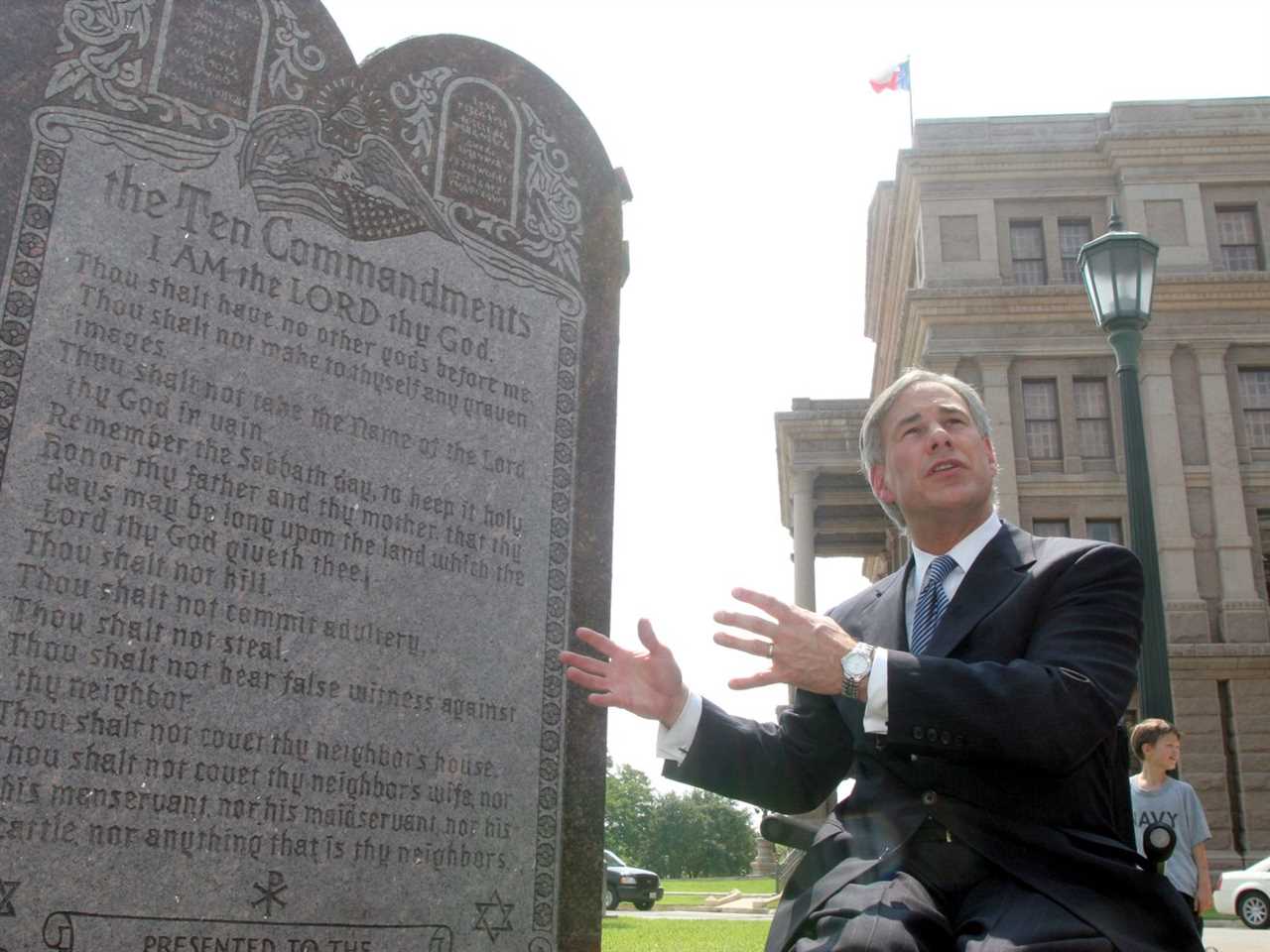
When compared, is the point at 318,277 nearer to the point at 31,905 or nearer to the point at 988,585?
the point at 31,905

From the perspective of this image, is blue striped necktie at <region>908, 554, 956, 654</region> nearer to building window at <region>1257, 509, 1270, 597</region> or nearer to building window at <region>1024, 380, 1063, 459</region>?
building window at <region>1024, 380, 1063, 459</region>

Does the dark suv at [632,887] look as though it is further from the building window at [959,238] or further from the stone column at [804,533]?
the building window at [959,238]

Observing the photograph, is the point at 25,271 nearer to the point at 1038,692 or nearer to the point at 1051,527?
the point at 1038,692

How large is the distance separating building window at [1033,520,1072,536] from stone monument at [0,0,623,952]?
96.5 ft

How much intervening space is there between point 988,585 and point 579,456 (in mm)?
2445

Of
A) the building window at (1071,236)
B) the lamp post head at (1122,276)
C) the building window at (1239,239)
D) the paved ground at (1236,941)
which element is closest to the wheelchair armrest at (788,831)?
the lamp post head at (1122,276)

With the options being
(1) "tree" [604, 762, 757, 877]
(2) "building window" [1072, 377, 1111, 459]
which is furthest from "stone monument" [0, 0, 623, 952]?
(1) "tree" [604, 762, 757, 877]

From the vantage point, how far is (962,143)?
3581 centimetres

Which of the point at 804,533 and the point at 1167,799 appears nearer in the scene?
the point at 1167,799

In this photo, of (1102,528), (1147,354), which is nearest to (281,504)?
(1102,528)

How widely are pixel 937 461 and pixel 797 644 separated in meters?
0.67

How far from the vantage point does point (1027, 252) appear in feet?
115

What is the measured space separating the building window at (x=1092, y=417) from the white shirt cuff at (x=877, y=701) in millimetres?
32462

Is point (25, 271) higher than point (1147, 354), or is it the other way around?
point (1147, 354)
